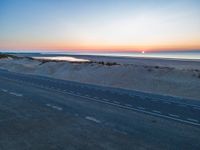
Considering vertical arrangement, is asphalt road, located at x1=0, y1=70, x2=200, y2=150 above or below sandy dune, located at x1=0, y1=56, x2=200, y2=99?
above

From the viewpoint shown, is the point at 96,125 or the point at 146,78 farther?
the point at 146,78

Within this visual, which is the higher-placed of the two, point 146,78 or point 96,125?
point 96,125

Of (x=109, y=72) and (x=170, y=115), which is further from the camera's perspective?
(x=109, y=72)

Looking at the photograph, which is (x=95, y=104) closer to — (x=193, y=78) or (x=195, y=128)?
(x=195, y=128)

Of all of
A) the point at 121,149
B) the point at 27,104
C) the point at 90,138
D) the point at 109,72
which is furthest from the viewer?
the point at 109,72

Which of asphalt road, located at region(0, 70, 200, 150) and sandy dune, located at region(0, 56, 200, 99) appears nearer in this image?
asphalt road, located at region(0, 70, 200, 150)

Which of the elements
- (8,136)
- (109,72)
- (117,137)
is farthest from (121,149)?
(109,72)

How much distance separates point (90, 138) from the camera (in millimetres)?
6852

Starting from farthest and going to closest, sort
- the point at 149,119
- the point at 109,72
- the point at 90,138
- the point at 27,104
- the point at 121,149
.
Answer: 1. the point at 109,72
2. the point at 27,104
3. the point at 149,119
4. the point at 90,138
5. the point at 121,149

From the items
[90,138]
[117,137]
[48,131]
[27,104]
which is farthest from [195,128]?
[27,104]

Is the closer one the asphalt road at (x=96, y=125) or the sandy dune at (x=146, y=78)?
the asphalt road at (x=96, y=125)

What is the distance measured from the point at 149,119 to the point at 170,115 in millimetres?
1350

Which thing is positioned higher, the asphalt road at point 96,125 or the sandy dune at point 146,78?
the asphalt road at point 96,125

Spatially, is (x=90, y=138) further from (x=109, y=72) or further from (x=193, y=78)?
(x=109, y=72)
